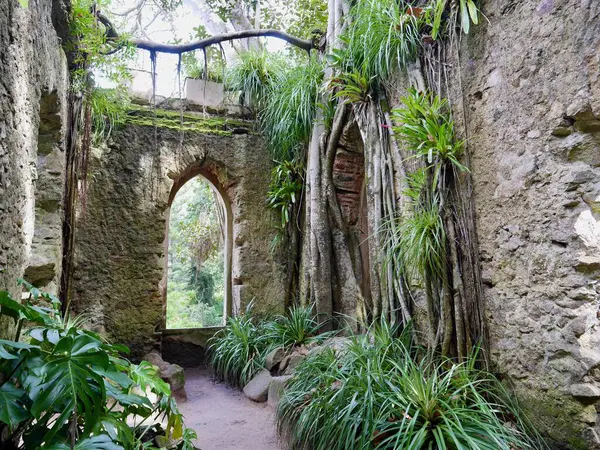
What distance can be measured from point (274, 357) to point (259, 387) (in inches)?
14.0

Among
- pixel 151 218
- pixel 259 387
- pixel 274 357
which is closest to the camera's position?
pixel 259 387

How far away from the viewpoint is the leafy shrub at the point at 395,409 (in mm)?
2111

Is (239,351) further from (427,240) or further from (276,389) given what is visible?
(427,240)

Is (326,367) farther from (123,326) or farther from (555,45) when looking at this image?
(123,326)

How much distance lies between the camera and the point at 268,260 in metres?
5.49

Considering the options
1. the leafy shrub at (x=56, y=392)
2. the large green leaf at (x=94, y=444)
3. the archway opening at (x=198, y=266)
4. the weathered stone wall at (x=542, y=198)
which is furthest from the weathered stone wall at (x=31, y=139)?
the archway opening at (x=198, y=266)

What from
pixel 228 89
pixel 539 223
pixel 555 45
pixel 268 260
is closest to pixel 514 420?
pixel 539 223

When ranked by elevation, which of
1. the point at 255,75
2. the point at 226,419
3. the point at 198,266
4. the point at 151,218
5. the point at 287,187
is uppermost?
the point at 255,75

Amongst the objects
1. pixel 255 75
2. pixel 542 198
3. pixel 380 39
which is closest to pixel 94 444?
pixel 542 198

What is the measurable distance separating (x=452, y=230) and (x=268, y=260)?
299cm

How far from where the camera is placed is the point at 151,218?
4969 mm

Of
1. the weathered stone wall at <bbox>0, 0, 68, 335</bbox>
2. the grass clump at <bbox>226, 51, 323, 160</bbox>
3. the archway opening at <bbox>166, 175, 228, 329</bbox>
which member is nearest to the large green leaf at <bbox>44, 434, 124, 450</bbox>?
the weathered stone wall at <bbox>0, 0, 68, 335</bbox>

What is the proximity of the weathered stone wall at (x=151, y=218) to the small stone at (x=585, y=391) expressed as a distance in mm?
3647

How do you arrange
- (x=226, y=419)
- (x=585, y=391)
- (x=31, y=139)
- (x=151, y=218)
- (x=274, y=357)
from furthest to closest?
(x=151, y=218) → (x=274, y=357) → (x=226, y=419) → (x=31, y=139) → (x=585, y=391)
